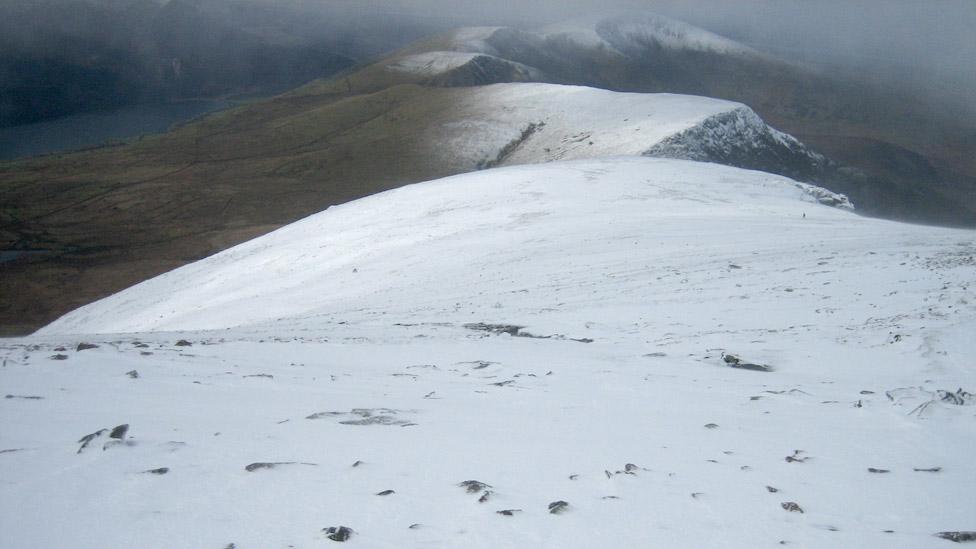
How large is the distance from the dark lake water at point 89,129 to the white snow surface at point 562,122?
6324 centimetres

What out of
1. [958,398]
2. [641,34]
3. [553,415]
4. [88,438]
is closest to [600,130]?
[958,398]

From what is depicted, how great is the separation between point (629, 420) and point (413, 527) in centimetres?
278

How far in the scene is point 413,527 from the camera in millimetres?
4012

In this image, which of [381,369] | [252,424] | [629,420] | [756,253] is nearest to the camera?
[252,424]

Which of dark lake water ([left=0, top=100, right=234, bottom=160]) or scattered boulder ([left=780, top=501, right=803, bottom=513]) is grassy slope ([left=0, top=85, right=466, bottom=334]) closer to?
dark lake water ([left=0, top=100, right=234, bottom=160])

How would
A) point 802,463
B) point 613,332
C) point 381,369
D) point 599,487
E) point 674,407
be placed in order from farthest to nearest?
point 613,332
point 381,369
point 674,407
point 802,463
point 599,487

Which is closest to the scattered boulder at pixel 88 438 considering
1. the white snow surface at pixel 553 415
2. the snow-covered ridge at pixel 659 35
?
the white snow surface at pixel 553 415

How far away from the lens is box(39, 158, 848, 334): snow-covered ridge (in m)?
17.5

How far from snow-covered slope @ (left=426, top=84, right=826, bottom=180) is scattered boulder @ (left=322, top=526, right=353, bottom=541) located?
4067 cm

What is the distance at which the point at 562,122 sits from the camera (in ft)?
204

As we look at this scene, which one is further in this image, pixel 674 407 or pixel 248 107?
pixel 248 107

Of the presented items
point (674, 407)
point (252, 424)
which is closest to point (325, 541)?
point (252, 424)

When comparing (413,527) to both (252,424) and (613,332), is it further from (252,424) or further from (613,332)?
(613,332)

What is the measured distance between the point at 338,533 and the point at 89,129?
14511 centimetres
